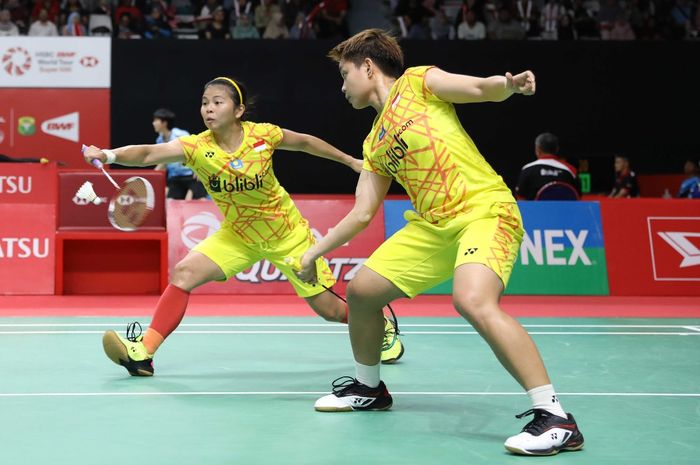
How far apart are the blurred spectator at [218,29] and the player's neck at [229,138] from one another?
9986mm

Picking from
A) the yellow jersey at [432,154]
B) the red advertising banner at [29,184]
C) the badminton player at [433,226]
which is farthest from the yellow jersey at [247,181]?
the red advertising banner at [29,184]

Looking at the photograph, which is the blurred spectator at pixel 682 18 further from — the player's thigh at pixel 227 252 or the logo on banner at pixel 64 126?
the player's thigh at pixel 227 252

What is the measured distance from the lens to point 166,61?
14.6 meters

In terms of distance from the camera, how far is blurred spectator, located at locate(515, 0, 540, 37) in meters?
15.6

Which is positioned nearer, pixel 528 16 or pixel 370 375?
pixel 370 375

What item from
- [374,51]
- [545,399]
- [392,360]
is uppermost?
[374,51]

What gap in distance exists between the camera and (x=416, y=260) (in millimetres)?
3943

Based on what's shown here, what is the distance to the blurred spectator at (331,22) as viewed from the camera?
49.6 ft

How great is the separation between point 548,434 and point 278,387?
5.64 feet

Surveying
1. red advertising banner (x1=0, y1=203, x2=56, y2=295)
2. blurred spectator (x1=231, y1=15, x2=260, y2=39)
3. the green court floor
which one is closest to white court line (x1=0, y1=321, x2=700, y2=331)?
the green court floor

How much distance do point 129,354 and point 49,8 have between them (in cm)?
1140

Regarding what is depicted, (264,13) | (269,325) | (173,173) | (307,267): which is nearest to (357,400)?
(307,267)

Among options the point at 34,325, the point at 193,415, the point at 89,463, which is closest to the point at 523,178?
the point at 34,325

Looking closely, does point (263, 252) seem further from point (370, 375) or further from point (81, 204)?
point (81, 204)
